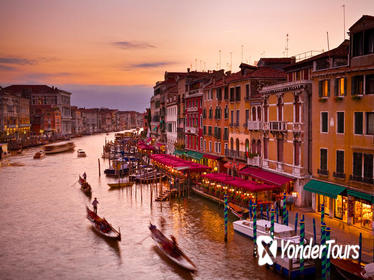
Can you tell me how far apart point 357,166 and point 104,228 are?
15930 millimetres

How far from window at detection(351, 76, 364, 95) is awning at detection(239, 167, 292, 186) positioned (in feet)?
26.7

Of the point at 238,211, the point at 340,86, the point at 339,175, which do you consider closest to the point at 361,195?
the point at 339,175

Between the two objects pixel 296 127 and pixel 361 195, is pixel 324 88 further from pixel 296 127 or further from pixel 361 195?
pixel 361 195

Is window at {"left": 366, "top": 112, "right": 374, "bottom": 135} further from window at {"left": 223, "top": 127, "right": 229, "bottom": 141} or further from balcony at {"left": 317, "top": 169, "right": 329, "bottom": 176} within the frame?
window at {"left": 223, "top": 127, "right": 229, "bottom": 141}

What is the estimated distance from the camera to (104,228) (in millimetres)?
25359

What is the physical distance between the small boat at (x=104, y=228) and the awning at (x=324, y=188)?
12.3 meters

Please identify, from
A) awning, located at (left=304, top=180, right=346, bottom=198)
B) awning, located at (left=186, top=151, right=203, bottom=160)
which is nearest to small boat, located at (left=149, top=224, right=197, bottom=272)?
awning, located at (left=304, top=180, right=346, bottom=198)

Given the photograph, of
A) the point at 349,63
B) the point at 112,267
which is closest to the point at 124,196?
the point at 112,267

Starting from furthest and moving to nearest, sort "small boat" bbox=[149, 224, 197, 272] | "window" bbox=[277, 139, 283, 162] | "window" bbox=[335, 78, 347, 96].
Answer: "window" bbox=[277, 139, 283, 162]
"window" bbox=[335, 78, 347, 96]
"small boat" bbox=[149, 224, 197, 272]

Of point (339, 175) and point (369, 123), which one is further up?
point (369, 123)

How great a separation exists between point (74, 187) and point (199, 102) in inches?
709

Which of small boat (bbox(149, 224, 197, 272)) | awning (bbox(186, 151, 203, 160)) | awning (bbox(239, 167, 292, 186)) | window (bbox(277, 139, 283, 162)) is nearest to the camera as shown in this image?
small boat (bbox(149, 224, 197, 272))

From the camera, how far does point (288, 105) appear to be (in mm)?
27875

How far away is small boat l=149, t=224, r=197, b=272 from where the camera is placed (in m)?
19.2
